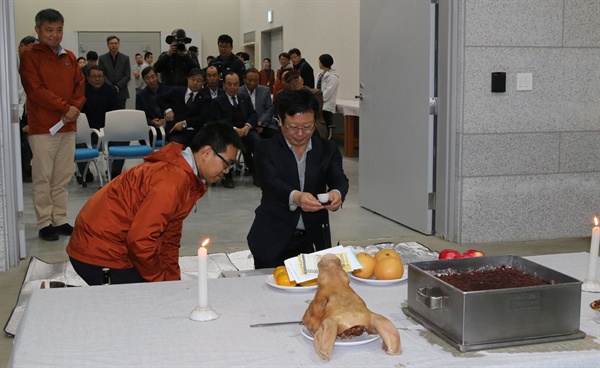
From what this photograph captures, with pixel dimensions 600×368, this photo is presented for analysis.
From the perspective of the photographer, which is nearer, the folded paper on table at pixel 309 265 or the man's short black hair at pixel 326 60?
the folded paper on table at pixel 309 265

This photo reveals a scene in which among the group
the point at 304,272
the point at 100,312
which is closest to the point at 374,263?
the point at 304,272

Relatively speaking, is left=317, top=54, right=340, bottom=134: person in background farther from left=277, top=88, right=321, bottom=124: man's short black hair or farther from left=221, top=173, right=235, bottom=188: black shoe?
left=277, top=88, right=321, bottom=124: man's short black hair

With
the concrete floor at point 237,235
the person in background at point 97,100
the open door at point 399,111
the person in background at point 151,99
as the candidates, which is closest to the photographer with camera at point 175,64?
the person in background at point 151,99

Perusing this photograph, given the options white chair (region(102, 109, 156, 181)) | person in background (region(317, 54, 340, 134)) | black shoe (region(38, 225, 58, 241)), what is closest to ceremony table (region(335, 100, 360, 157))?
person in background (region(317, 54, 340, 134))

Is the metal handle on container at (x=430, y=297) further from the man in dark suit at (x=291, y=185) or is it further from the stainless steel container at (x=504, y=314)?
the man in dark suit at (x=291, y=185)

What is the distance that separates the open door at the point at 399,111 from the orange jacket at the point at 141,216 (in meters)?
2.94

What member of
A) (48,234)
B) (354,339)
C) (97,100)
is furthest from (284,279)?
(97,100)

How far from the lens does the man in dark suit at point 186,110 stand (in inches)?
303

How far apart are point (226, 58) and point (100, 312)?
7461 millimetres

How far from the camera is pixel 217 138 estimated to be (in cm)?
269

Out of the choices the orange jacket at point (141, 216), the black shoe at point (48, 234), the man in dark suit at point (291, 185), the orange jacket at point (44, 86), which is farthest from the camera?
the black shoe at point (48, 234)

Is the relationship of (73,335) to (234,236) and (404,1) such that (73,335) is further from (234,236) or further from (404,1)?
(404,1)

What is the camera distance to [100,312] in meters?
1.86

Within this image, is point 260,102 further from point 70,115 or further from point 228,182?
point 70,115
